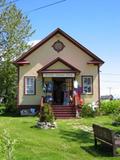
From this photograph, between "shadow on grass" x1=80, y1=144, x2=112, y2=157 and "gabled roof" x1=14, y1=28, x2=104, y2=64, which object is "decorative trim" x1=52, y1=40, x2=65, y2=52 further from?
"shadow on grass" x1=80, y1=144, x2=112, y2=157

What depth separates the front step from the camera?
34281 mm

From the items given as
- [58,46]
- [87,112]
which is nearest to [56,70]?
[58,46]

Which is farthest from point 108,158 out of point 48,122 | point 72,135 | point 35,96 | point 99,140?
point 35,96

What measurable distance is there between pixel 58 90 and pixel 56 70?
258 centimetres

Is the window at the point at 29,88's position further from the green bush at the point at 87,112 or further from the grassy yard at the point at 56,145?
the grassy yard at the point at 56,145

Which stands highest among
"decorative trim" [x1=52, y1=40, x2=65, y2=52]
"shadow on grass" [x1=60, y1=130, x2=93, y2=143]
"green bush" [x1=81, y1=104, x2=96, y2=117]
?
"decorative trim" [x1=52, y1=40, x2=65, y2=52]

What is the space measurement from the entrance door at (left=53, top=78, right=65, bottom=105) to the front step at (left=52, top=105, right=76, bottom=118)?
319cm

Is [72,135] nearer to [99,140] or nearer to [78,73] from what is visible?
[99,140]

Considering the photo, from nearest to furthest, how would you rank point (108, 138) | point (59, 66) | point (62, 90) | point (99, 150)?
point (108, 138), point (99, 150), point (59, 66), point (62, 90)

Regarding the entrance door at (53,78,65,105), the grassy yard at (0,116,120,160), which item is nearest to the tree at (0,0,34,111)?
the entrance door at (53,78,65,105)

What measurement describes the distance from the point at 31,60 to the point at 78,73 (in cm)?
416

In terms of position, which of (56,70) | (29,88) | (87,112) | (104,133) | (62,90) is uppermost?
(56,70)

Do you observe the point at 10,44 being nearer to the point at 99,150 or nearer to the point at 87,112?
the point at 87,112

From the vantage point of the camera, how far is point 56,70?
120 feet
